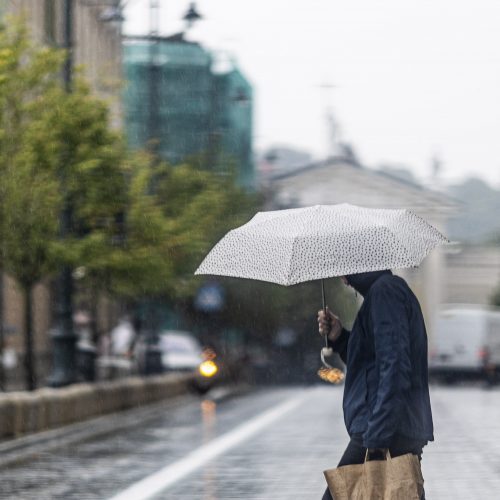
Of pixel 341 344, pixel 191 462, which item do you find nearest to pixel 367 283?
pixel 341 344

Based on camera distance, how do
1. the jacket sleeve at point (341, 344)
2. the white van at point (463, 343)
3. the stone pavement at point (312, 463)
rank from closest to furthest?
the jacket sleeve at point (341, 344) → the stone pavement at point (312, 463) → the white van at point (463, 343)

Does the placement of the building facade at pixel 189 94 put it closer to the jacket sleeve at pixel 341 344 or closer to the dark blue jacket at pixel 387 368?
the jacket sleeve at pixel 341 344

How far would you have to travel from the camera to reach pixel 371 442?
593 centimetres

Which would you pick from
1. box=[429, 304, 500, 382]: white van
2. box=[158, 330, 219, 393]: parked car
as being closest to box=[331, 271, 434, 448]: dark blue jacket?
box=[158, 330, 219, 393]: parked car

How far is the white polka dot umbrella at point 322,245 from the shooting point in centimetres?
650

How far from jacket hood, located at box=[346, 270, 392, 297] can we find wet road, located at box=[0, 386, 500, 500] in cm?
464

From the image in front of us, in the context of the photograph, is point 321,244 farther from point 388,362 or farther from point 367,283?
point 388,362

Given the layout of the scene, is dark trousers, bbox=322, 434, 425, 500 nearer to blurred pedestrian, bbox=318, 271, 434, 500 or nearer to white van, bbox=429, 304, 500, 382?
blurred pedestrian, bbox=318, 271, 434, 500

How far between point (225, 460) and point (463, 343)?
34844 mm

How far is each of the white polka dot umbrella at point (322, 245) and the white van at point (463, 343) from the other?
40514 mm

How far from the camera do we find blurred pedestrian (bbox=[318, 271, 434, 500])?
5988mm

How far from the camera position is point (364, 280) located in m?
6.45

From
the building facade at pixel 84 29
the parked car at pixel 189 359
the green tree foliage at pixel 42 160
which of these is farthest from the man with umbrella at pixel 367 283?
the building facade at pixel 84 29

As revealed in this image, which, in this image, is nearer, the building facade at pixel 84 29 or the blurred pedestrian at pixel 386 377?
the blurred pedestrian at pixel 386 377
